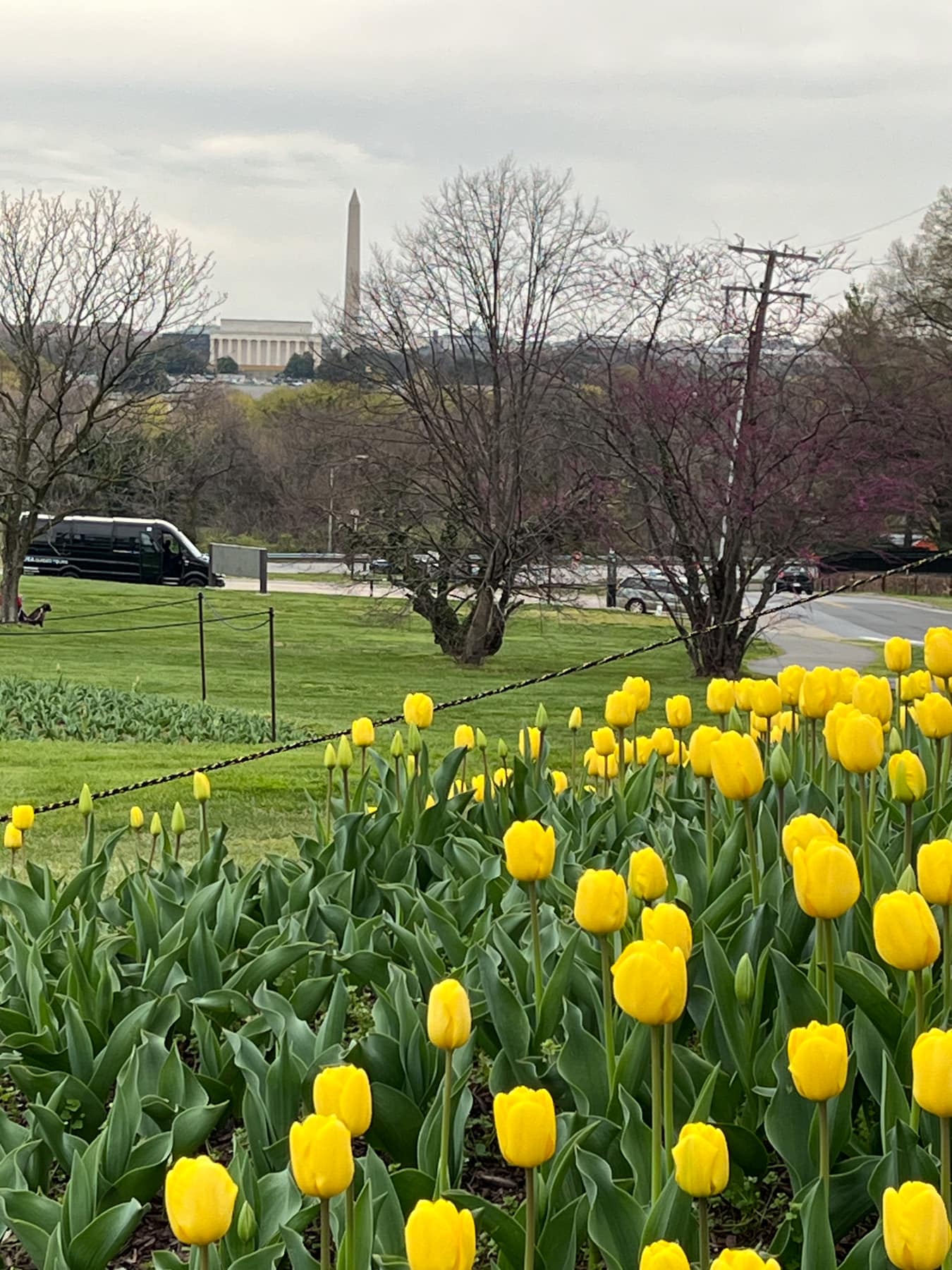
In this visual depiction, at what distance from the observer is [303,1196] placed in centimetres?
175

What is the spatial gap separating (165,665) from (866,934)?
1785 centimetres

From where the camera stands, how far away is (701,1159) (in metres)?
1.21

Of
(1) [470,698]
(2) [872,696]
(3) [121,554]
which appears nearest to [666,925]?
(2) [872,696]

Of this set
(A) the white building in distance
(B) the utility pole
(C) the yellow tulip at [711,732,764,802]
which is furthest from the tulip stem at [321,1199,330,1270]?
(A) the white building in distance

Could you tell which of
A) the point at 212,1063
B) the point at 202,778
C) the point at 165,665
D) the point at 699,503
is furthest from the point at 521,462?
the point at 212,1063

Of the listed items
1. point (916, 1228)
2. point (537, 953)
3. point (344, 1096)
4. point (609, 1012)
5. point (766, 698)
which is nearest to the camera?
point (916, 1228)

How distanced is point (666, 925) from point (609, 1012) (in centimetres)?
44

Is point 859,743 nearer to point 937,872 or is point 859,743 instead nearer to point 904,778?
point 904,778

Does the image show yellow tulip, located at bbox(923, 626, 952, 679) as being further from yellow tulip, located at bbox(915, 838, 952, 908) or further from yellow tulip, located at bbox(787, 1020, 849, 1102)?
yellow tulip, located at bbox(787, 1020, 849, 1102)

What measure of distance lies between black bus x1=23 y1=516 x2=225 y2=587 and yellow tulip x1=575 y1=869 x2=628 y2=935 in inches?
1484

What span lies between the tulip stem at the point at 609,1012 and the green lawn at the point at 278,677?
12.7 ft

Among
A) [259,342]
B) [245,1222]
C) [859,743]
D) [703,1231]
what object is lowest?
[245,1222]

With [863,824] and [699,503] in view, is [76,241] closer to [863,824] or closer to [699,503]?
[699,503]

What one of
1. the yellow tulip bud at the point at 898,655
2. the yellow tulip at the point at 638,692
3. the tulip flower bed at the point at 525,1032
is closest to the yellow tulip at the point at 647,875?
the tulip flower bed at the point at 525,1032
